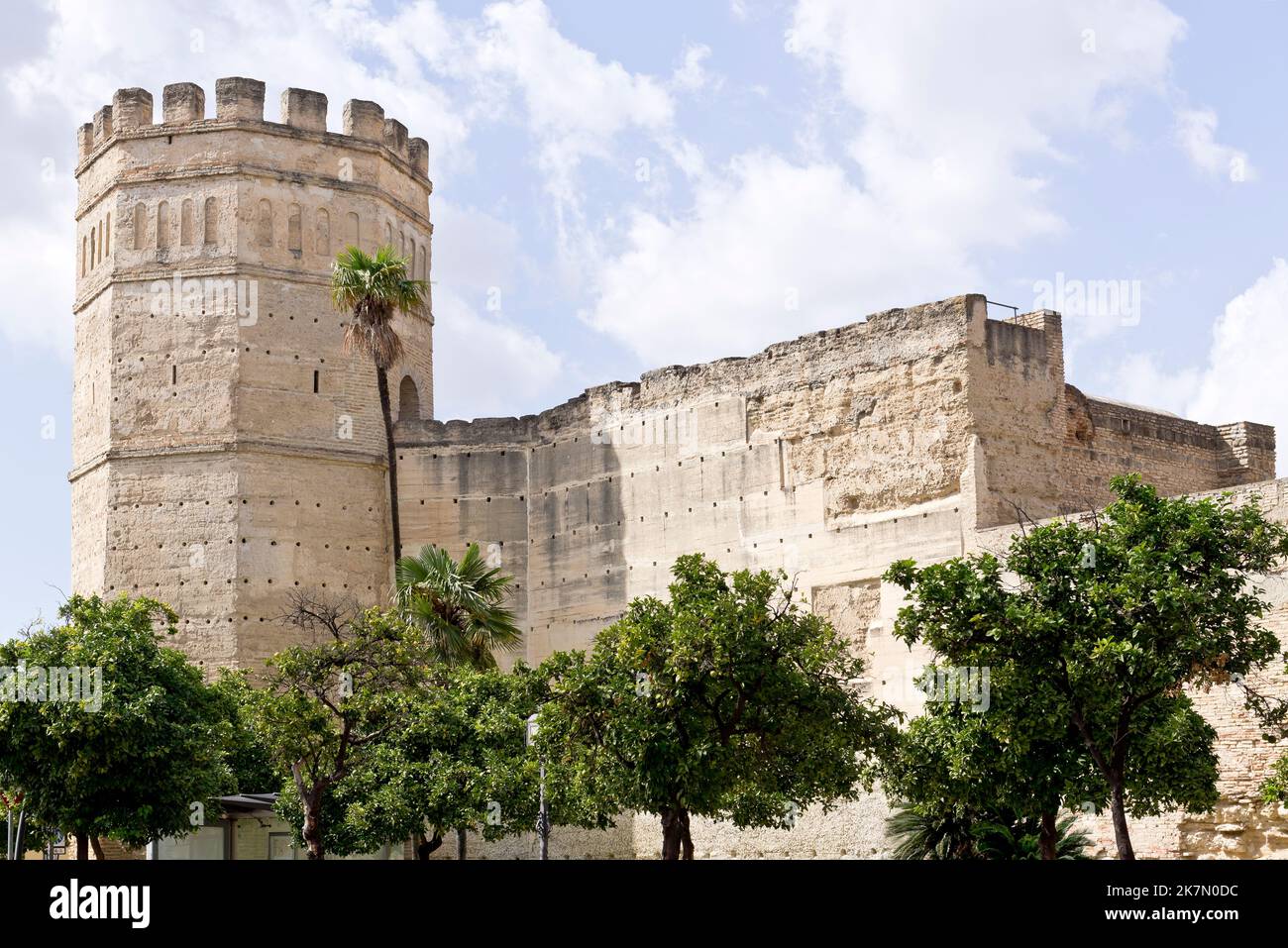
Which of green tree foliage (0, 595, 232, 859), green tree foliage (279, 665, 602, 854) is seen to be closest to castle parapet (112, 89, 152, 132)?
green tree foliage (0, 595, 232, 859)

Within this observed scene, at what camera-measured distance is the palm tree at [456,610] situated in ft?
94.3

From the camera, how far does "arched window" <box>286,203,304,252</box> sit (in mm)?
34438

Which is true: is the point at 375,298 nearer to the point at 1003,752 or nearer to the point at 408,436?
the point at 408,436

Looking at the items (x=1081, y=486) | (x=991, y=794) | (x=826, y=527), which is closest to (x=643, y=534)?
(x=826, y=527)

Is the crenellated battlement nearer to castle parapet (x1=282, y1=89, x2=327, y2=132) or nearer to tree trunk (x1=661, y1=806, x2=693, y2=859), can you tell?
castle parapet (x1=282, y1=89, x2=327, y2=132)

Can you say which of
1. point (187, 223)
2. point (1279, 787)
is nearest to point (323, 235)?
point (187, 223)

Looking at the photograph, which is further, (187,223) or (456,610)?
(187,223)

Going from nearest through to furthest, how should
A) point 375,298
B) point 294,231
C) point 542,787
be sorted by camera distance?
1. point 542,787
2. point 375,298
3. point 294,231

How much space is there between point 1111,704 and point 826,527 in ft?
37.5

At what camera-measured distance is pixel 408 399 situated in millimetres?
36312
